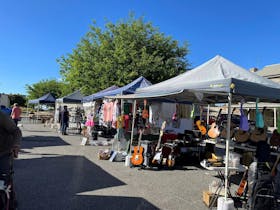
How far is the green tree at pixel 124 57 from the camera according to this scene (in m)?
16.4

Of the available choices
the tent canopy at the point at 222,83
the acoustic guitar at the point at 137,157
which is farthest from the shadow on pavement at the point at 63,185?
the tent canopy at the point at 222,83

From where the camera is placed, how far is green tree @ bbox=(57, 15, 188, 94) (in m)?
16.4

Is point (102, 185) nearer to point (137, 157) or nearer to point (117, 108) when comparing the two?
point (137, 157)

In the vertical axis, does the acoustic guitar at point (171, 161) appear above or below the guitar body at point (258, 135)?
below

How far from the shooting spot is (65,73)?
23281mm

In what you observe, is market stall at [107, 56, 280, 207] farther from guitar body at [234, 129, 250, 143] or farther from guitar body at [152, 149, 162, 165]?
guitar body at [152, 149, 162, 165]

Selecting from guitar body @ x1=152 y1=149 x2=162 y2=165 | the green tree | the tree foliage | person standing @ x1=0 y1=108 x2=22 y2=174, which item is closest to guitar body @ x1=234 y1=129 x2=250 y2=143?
guitar body @ x1=152 y1=149 x2=162 y2=165

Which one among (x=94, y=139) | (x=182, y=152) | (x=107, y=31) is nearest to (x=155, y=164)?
(x=182, y=152)

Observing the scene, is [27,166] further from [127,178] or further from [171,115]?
[171,115]

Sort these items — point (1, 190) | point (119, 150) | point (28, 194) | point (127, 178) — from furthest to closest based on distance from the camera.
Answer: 1. point (119, 150)
2. point (127, 178)
3. point (28, 194)
4. point (1, 190)

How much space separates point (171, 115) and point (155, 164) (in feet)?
10.3

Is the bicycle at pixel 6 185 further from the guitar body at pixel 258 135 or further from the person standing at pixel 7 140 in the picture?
the guitar body at pixel 258 135

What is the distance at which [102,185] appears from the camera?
532cm

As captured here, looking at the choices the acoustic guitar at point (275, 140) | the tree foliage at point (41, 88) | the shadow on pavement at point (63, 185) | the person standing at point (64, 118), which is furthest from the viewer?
the tree foliage at point (41, 88)
